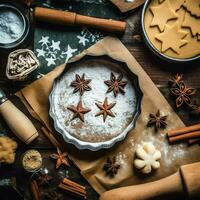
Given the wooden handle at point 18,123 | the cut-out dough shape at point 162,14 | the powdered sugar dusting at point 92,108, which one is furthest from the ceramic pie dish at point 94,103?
the cut-out dough shape at point 162,14

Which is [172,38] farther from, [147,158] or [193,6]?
[147,158]

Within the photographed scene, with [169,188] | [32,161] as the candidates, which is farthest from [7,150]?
[169,188]

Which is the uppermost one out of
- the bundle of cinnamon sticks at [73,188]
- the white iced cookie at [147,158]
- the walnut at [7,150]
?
the walnut at [7,150]

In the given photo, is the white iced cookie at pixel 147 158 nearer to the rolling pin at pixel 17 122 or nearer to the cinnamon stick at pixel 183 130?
the cinnamon stick at pixel 183 130

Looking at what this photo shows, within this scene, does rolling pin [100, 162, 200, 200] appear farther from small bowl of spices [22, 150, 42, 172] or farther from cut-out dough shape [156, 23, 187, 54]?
cut-out dough shape [156, 23, 187, 54]

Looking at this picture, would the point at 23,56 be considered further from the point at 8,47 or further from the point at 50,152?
the point at 50,152

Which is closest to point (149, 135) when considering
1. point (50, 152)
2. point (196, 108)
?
point (196, 108)

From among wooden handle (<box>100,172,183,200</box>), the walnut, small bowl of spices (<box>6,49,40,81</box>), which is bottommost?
wooden handle (<box>100,172,183,200</box>)

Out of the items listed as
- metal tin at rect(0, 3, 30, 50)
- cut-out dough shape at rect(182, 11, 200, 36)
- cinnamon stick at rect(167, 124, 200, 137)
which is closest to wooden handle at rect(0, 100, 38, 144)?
metal tin at rect(0, 3, 30, 50)
